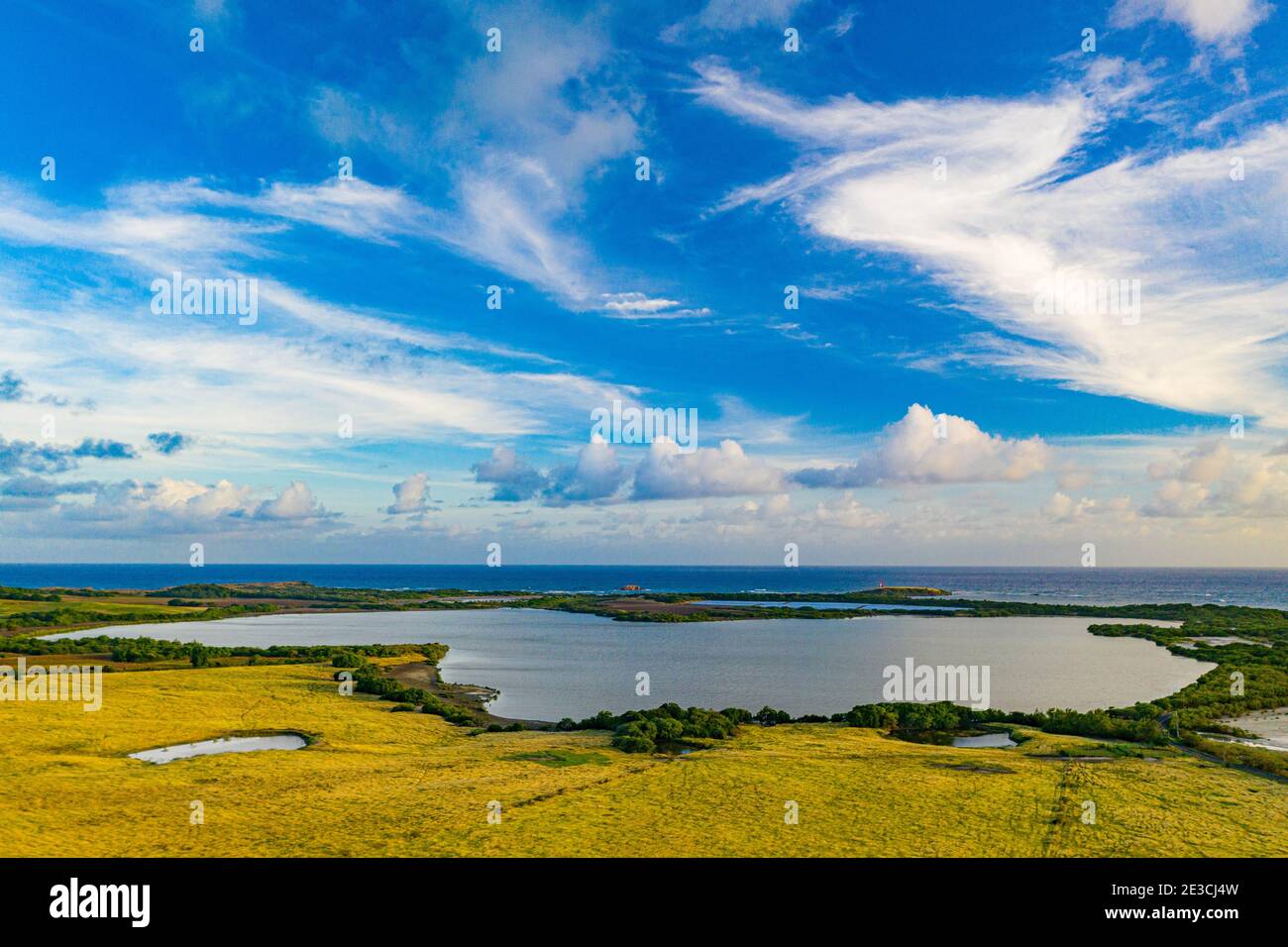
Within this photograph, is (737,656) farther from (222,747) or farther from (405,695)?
(222,747)

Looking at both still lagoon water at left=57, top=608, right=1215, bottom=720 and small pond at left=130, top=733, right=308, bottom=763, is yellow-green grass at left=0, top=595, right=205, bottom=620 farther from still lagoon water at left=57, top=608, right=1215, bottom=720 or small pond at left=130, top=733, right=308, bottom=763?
small pond at left=130, top=733, right=308, bottom=763

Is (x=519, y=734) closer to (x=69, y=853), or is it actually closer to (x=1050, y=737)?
(x=69, y=853)

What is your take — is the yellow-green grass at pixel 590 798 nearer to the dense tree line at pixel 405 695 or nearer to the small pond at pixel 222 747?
the small pond at pixel 222 747

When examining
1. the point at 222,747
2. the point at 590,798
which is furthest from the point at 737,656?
the point at 590,798

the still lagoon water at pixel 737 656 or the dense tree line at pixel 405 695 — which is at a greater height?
the dense tree line at pixel 405 695

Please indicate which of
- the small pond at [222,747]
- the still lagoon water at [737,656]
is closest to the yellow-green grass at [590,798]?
the small pond at [222,747]
